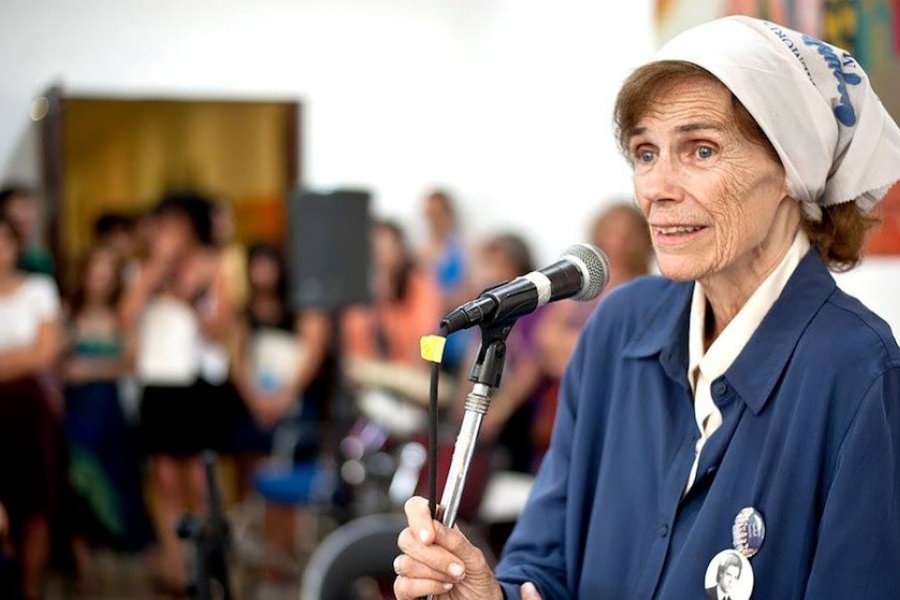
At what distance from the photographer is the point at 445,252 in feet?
25.0

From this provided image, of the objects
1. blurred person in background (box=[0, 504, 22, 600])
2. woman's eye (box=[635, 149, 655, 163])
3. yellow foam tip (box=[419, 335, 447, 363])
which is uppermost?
woman's eye (box=[635, 149, 655, 163])

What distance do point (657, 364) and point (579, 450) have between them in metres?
0.17

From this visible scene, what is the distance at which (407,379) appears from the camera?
19.6ft

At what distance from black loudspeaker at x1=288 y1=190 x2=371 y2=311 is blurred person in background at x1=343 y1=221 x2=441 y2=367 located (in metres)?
1.39

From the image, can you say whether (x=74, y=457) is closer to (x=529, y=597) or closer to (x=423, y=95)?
(x=423, y=95)

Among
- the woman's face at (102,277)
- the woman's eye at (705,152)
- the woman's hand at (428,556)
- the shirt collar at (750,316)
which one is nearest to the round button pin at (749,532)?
the shirt collar at (750,316)

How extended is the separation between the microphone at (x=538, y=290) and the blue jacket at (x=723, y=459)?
242 millimetres

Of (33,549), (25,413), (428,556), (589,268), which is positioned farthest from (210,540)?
(33,549)

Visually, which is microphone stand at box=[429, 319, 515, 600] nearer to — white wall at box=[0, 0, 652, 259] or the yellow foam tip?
the yellow foam tip

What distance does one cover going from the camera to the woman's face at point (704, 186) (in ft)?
5.51

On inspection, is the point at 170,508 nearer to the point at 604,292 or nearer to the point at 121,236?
the point at 121,236

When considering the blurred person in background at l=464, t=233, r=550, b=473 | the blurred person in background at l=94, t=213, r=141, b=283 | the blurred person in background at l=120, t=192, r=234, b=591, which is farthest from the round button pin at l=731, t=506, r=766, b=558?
the blurred person in background at l=94, t=213, r=141, b=283

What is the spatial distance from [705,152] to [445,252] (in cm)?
592

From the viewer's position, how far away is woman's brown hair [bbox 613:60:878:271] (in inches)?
67.4
